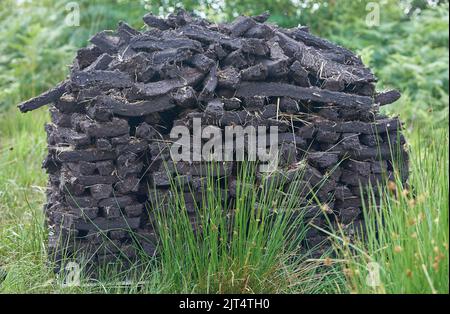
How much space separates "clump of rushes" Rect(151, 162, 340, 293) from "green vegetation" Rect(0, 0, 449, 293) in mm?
14

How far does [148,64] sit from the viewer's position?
518cm

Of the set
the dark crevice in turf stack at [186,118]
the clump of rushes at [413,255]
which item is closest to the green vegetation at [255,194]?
the clump of rushes at [413,255]

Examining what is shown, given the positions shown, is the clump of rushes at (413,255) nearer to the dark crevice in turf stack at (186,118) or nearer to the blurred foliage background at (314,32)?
the dark crevice in turf stack at (186,118)

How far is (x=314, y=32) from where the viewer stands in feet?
37.1

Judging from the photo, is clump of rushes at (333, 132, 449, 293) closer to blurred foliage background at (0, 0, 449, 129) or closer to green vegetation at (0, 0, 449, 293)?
green vegetation at (0, 0, 449, 293)

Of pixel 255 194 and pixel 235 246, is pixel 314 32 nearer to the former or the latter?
pixel 255 194

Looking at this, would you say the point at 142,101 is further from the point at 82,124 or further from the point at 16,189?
the point at 16,189

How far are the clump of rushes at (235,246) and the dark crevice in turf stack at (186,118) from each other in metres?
0.22

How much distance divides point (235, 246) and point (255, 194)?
345 mm

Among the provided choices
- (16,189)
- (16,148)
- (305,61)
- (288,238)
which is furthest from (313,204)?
(16,148)

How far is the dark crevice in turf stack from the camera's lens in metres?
4.95

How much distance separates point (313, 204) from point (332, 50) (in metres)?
1.51
